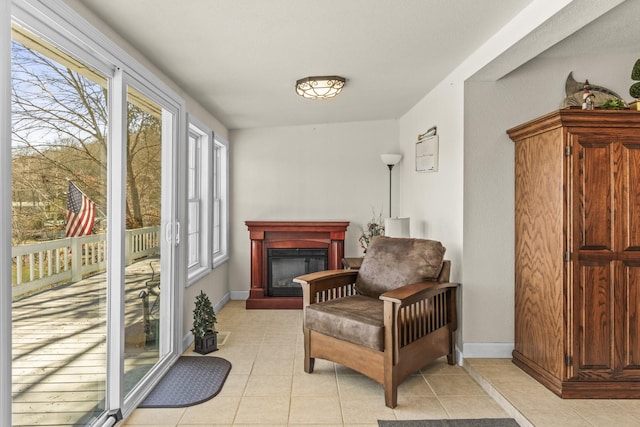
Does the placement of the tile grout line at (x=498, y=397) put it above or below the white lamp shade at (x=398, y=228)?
below

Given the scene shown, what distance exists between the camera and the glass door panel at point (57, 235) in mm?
1714

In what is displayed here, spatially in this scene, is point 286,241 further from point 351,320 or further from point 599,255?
point 599,255

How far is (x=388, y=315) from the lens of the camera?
8.87 feet

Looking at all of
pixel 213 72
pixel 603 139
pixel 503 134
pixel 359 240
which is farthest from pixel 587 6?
pixel 359 240

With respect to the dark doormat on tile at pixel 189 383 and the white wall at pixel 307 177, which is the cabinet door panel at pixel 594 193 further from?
the white wall at pixel 307 177

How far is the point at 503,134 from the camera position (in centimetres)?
330

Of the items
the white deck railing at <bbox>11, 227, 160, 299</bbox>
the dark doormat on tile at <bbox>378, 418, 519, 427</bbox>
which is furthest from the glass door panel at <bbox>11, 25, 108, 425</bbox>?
the dark doormat on tile at <bbox>378, 418, 519, 427</bbox>

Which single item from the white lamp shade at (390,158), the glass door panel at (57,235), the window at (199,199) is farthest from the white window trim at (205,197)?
the glass door panel at (57,235)

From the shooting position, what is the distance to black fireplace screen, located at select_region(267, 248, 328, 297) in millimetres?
5305

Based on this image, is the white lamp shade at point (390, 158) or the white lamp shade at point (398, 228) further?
the white lamp shade at point (390, 158)

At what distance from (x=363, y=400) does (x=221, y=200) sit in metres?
3.32

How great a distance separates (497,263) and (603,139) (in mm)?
1133

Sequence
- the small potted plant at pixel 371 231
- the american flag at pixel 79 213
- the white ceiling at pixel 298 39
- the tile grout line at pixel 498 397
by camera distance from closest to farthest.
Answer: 1. the american flag at pixel 79 213
2. the white ceiling at pixel 298 39
3. the tile grout line at pixel 498 397
4. the small potted plant at pixel 371 231

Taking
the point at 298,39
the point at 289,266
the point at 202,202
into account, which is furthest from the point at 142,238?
the point at 289,266
